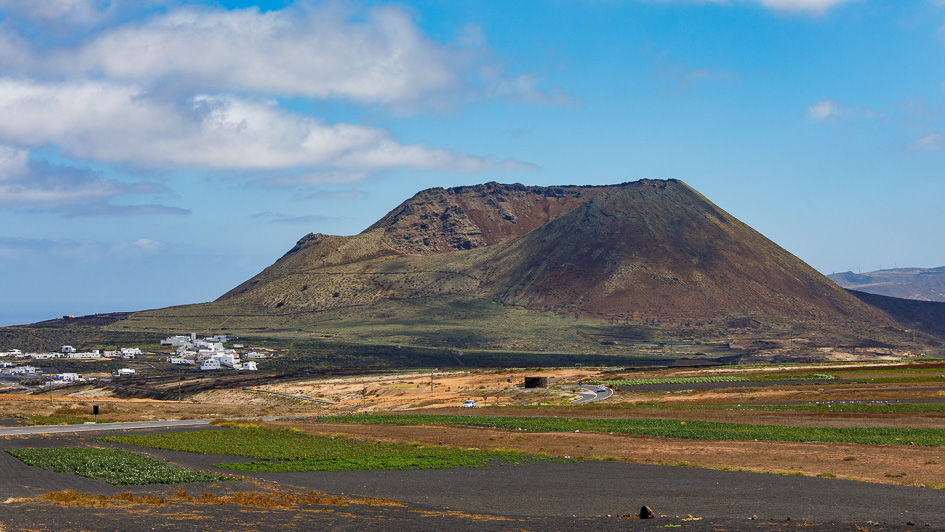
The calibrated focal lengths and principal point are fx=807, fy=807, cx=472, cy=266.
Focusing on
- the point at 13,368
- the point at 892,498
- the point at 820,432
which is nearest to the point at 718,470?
the point at 892,498

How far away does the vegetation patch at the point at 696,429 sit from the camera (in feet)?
158

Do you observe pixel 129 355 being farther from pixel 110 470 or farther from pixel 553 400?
pixel 110 470

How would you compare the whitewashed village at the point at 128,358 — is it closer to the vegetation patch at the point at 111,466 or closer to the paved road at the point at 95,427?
the paved road at the point at 95,427

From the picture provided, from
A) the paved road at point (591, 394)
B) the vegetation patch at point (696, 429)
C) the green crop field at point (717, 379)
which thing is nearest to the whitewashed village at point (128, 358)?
the paved road at point (591, 394)

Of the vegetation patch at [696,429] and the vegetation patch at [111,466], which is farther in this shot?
the vegetation patch at [696,429]

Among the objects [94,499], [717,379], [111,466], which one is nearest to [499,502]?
[94,499]

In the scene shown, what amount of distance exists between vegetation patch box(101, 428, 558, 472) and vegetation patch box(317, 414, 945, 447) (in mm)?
12896

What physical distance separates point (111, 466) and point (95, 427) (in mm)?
28241

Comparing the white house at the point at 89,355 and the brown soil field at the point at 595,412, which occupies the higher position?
the white house at the point at 89,355

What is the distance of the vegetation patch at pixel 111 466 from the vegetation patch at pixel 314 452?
3.58m

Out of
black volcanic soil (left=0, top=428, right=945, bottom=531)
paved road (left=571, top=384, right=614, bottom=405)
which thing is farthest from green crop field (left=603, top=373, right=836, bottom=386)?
black volcanic soil (left=0, top=428, right=945, bottom=531)

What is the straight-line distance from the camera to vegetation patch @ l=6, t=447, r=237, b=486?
34625 mm

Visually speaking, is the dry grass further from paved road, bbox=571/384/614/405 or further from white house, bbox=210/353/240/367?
white house, bbox=210/353/240/367

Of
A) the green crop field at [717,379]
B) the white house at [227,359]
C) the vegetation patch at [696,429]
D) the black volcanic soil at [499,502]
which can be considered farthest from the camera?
the white house at [227,359]
